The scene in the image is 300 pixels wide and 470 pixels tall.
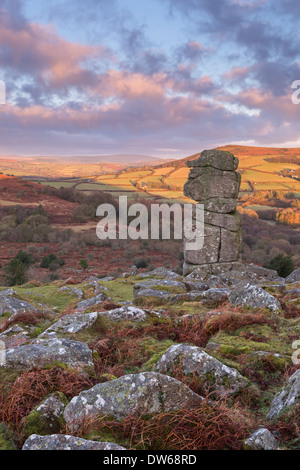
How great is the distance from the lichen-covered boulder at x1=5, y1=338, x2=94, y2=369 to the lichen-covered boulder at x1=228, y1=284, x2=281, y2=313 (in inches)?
171

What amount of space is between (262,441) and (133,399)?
48.6 inches

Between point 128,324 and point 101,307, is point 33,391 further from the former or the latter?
point 101,307

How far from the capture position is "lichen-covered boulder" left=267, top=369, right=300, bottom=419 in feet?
10.3

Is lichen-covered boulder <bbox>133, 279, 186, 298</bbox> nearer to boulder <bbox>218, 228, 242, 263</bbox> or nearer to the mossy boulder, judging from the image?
boulder <bbox>218, 228, 242, 263</bbox>

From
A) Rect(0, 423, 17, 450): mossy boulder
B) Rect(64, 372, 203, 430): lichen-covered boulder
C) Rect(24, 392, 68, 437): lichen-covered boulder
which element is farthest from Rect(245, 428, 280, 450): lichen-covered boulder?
Rect(0, 423, 17, 450): mossy boulder

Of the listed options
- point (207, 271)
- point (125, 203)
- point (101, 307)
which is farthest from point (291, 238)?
point (101, 307)

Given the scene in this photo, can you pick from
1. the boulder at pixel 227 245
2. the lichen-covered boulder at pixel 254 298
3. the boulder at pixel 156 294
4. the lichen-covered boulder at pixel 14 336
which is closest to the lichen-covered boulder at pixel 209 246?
the boulder at pixel 227 245

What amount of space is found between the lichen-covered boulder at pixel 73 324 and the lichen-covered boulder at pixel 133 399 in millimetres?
2350

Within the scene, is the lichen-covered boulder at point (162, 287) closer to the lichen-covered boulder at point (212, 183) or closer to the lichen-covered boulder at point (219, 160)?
the lichen-covered boulder at point (212, 183)

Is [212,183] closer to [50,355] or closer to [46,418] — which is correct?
[50,355]

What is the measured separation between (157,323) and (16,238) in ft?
160

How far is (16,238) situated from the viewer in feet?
164

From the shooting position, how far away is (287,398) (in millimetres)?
3277
